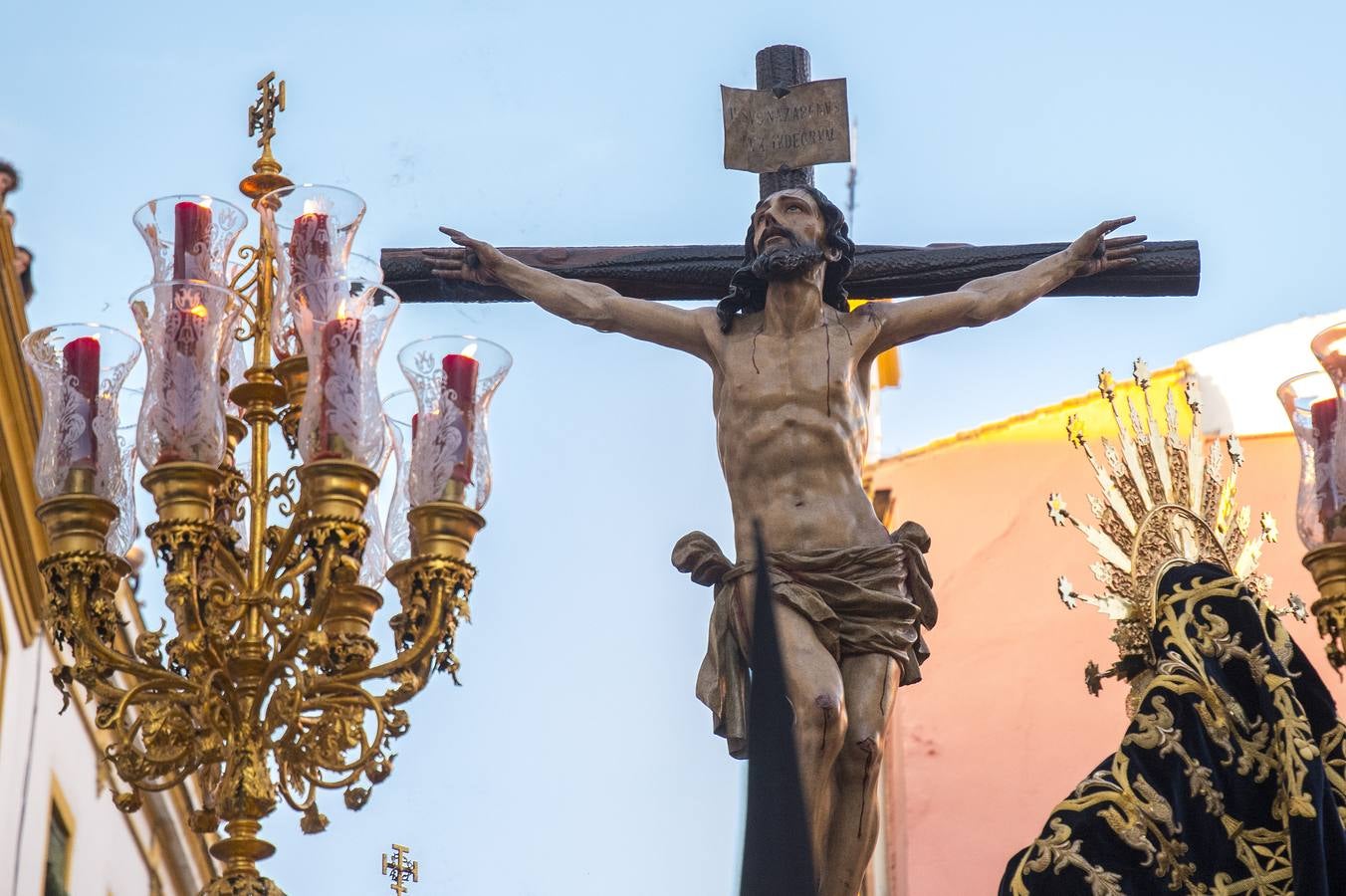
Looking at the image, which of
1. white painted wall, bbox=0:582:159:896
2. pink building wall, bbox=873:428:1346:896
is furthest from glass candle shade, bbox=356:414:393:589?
pink building wall, bbox=873:428:1346:896

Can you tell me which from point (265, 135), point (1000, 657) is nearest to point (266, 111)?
point (265, 135)

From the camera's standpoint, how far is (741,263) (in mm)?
8133

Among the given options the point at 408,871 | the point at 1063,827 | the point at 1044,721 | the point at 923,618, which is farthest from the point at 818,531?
the point at 1044,721

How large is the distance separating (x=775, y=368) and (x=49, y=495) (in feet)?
6.08

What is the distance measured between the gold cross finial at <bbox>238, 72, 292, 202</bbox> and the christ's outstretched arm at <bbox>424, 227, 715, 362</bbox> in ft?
1.98

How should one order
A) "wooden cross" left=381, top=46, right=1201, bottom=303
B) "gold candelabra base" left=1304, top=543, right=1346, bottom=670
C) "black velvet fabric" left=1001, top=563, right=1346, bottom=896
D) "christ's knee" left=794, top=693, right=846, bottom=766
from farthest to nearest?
"wooden cross" left=381, top=46, right=1201, bottom=303, "gold candelabra base" left=1304, top=543, right=1346, bottom=670, "black velvet fabric" left=1001, top=563, right=1346, bottom=896, "christ's knee" left=794, top=693, right=846, bottom=766

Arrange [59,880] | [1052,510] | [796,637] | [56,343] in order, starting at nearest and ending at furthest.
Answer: [796,637]
[56,343]
[1052,510]
[59,880]

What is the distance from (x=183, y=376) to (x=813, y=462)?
158cm

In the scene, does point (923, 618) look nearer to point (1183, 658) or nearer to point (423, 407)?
point (1183, 658)

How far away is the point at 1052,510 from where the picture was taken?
8.15 meters

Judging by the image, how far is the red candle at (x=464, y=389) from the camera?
7.36 meters

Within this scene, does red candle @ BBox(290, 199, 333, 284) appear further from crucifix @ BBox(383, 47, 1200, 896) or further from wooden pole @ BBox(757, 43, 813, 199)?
wooden pole @ BBox(757, 43, 813, 199)

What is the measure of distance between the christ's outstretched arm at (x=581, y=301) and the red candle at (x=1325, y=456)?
165 centimetres

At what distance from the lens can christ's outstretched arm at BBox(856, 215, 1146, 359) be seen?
780 centimetres
